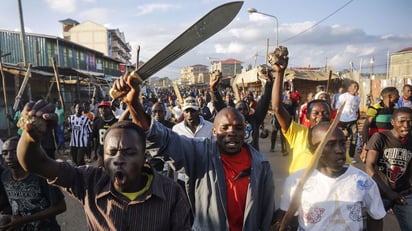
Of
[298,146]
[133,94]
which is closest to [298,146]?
[298,146]

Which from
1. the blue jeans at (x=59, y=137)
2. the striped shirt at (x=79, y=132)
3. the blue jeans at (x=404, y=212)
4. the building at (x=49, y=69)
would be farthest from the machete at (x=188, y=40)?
the building at (x=49, y=69)

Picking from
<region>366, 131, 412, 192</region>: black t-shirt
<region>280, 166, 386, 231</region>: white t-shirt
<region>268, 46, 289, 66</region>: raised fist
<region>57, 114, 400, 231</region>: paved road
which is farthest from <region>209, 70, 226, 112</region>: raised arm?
<region>280, 166, 386, 231</region>: white t-shirt

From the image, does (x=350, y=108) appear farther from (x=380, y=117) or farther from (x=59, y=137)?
(x=59, y=137)

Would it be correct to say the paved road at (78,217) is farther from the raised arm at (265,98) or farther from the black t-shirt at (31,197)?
the black t-shirt at (31,197)

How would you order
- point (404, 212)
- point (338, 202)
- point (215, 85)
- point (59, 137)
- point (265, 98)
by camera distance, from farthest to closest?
point (59, 137) → point (215, 85) → point (265, 98) → point (404, 212) → point (338, 202)

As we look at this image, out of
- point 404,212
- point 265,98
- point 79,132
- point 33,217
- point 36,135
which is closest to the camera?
point 36,135

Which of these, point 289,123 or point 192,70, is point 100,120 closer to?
point 289,123

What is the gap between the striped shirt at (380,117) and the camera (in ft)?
14.5

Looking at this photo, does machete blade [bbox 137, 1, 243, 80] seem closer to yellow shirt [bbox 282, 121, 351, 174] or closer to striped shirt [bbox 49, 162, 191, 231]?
striped shirt [bbox 49, 162, 191, 231]

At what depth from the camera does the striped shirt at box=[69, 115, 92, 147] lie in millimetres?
6801

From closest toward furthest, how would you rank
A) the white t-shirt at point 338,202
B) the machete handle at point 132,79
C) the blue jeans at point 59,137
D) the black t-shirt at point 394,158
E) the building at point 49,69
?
the machete handle at point 132,79 < the white t-shirt at point 338,202 < the black t-shirt at point 394,158 < the blue jeans at point 59,137 < the building at point 49,69

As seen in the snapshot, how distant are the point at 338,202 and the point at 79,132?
599cm

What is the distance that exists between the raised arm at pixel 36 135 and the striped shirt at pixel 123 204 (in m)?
0.07

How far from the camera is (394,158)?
116 inches
